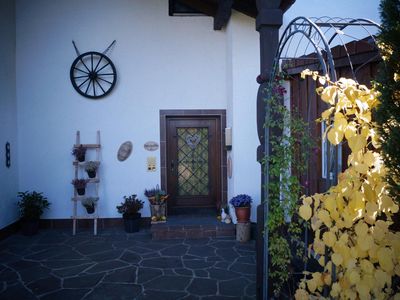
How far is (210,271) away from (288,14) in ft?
12.7

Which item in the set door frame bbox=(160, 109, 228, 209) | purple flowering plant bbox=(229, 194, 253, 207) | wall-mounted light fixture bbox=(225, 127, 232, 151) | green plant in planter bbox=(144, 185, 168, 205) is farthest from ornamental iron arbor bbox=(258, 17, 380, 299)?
green plant in planter bbox=(144, 185, 168, 205)

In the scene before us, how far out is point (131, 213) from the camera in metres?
5.63

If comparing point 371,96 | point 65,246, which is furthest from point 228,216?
point 371,96

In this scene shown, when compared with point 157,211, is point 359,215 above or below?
above

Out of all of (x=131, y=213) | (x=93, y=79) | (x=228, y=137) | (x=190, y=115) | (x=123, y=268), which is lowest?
(x=123, y=268)

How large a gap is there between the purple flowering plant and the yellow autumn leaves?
3537 mm

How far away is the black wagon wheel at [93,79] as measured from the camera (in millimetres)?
5879

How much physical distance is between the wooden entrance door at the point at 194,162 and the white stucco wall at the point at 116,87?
305mm

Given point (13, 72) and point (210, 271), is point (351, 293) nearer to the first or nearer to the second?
point (210, 271)

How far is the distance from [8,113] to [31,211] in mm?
1625

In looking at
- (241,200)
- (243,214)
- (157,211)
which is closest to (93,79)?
(157,211)

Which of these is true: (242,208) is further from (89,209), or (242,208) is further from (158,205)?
(89,209)

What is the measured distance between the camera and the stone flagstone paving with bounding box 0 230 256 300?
11.3ft

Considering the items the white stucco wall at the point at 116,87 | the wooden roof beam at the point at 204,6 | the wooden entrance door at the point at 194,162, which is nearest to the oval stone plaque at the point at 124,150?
the white stucco wall at the point at 116,87
